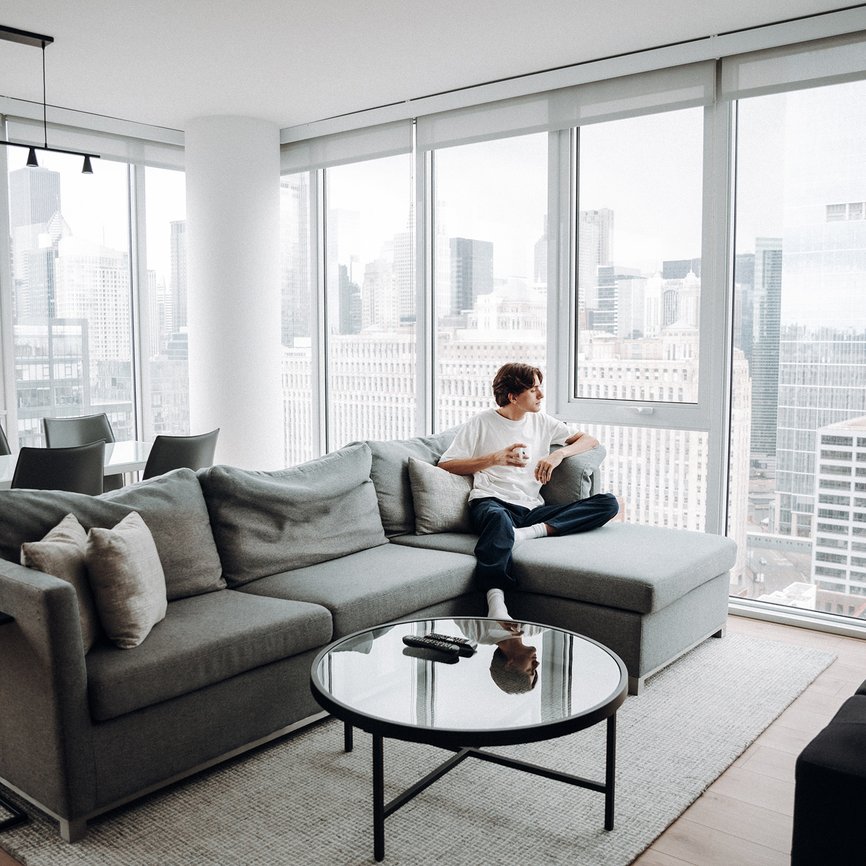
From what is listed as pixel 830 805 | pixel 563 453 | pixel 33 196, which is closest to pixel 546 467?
pixel 563 453

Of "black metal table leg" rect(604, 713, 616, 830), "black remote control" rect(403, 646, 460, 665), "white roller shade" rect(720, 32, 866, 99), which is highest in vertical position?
"white roller shade" rect(720, 32, 866, 99)

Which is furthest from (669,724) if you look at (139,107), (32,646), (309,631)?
(139,107)

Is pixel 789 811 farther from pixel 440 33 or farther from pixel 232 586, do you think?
pixel 440 33

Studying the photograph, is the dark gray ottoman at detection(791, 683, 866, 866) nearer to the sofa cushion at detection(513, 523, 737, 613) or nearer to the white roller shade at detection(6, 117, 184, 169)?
the sofa cushion at detection(513, 523, 737, 613)

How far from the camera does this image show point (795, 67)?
4.07m

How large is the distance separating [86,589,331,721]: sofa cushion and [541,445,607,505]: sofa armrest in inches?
61.8

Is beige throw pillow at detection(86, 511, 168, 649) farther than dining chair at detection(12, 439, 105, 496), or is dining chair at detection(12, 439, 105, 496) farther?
dining chair at detection(12, 439, 105, 496)

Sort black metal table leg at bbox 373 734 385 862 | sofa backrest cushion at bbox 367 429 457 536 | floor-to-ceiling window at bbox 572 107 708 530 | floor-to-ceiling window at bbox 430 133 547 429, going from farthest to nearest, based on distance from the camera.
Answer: floor-to-ceiling window at bbox 430 133 547 429 < floor-to-ceiling window at bbox 572 107 708 530 < sofa backrest cushion at bbox 367 429 457 536 < black metal table leg at bbox 373 734 385 862

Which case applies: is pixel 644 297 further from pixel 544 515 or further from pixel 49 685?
pixel 49 685

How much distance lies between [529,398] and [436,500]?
649mm

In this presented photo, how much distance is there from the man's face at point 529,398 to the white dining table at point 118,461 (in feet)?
6.01

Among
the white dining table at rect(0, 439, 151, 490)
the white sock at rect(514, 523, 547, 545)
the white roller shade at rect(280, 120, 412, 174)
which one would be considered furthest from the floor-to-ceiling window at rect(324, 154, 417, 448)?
the white sock at rect(514, 523, 547, 545)

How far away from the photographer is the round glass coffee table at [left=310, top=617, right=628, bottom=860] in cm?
204

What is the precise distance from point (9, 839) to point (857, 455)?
3.68 m
